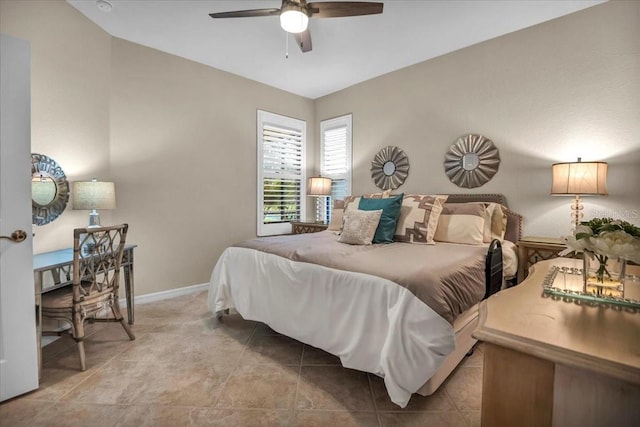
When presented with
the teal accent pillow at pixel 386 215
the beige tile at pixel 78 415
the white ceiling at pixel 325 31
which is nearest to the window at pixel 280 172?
the white ceiling at pixel 325 31

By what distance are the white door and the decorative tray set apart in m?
2.67

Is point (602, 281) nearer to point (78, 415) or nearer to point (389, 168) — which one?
point (78, 415)

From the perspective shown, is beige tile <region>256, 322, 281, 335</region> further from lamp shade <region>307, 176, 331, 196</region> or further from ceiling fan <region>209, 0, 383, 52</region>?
ceiling fan <region>209, 0, 383, 52</region>

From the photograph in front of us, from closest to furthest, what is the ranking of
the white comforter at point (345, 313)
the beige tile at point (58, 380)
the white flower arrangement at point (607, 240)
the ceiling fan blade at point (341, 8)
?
the white flower arrangement at point (607, 240), the white comforter at point (345, 313), the beige tile at point (58, 380), the ceiling fan blade at point (341, 8)

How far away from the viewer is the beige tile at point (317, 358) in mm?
2135

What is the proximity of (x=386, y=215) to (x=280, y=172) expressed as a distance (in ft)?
7.46

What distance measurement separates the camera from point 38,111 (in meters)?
2.37

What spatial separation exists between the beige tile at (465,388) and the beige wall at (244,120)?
1.71 metres

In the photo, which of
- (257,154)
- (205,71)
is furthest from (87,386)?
(205,71)

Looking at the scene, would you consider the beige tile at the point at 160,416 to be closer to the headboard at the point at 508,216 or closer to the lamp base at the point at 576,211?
the headboard at the point at 508,216

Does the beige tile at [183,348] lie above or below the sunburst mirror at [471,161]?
below

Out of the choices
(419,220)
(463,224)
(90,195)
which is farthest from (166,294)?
(463,224)

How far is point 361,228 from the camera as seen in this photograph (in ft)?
8.56

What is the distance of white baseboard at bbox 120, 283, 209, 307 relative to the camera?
3.24m
